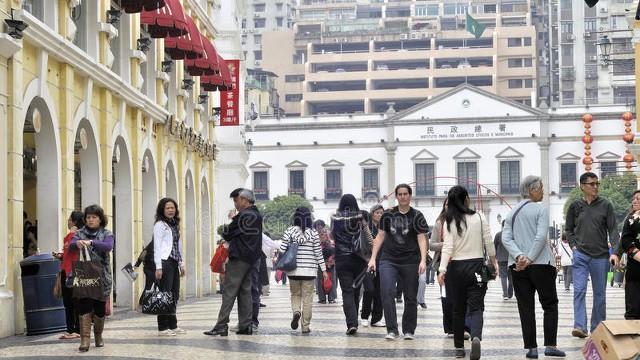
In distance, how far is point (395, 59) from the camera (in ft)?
414

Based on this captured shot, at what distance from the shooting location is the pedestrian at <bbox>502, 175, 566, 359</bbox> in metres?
11.7

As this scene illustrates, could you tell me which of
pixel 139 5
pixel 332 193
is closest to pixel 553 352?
pixel 139 5

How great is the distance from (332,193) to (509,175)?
40.9 feet

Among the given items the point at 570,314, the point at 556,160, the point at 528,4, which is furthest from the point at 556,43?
the point at 570,314

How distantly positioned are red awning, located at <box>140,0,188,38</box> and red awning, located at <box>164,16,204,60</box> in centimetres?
104

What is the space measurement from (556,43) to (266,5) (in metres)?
39.4

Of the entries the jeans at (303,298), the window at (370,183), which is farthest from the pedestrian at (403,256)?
the window at (370,183)

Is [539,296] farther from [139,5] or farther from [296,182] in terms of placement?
[296,182]

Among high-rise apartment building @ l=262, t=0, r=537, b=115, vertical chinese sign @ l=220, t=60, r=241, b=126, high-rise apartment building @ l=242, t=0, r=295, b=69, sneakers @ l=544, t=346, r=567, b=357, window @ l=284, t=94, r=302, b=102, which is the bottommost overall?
sneakers @ l=544, t=346, r=567, b=357

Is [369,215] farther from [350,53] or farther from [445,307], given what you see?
[350,53]

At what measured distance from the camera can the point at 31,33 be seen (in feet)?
51.2

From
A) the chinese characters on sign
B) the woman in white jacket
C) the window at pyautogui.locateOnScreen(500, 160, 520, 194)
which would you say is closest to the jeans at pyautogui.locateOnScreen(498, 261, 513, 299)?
the woman in white jacket

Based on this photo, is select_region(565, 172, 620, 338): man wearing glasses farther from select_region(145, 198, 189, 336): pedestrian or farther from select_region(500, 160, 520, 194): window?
select_region(500, 160, 520, 194): window

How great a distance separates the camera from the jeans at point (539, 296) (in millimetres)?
11727
